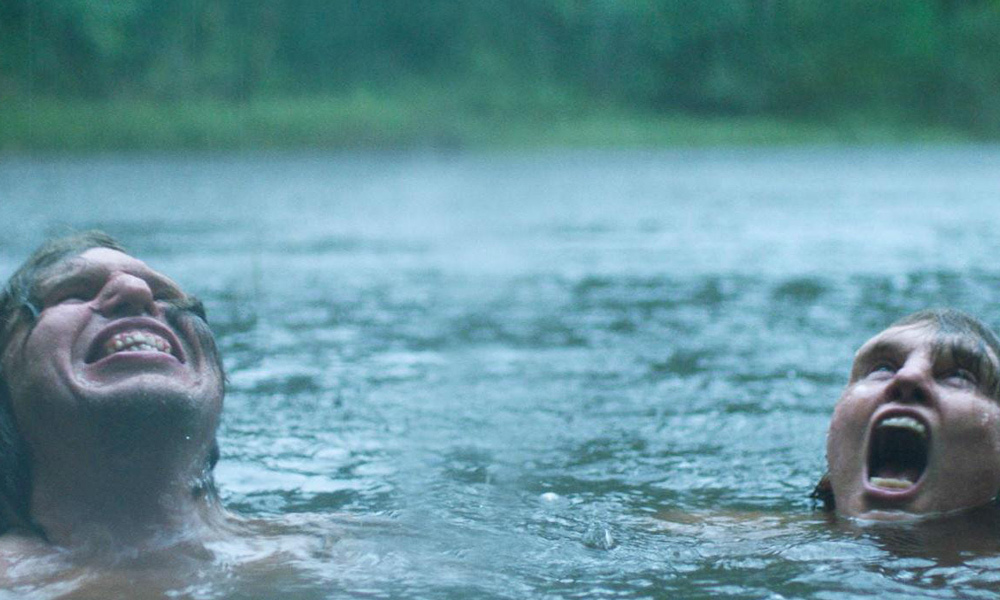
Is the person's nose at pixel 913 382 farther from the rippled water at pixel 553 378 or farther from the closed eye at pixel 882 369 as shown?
the rippled water at pixel 553 378

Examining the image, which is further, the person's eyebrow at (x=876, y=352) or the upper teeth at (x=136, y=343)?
the person's eyebrow at (x=876, y=352)

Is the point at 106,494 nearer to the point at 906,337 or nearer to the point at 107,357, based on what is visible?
the point at 107,357

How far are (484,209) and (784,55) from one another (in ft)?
102

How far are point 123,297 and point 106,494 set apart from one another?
1.81 feet

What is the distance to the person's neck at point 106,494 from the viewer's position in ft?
12.2

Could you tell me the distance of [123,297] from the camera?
390 cm

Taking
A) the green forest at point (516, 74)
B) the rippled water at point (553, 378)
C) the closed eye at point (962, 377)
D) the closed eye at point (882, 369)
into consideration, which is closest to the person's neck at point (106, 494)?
the rippled water at point (553, 378)

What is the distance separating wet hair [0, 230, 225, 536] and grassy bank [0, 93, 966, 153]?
30.9 meters

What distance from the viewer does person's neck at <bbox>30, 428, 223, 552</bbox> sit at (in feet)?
12.2

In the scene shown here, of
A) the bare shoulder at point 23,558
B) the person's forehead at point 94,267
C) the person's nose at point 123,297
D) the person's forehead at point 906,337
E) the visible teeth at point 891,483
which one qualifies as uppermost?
the person's forehead at point 94,267

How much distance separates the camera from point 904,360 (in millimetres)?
4348

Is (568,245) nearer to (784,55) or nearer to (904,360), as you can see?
(904,360)

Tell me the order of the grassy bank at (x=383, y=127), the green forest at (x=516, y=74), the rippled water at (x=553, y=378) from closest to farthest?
the rippled water at (x=553, y=378) < the grassy bank at (x=383, y=127) < the green forest at (x=516, y=74)

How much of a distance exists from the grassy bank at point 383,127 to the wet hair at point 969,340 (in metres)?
31.6
